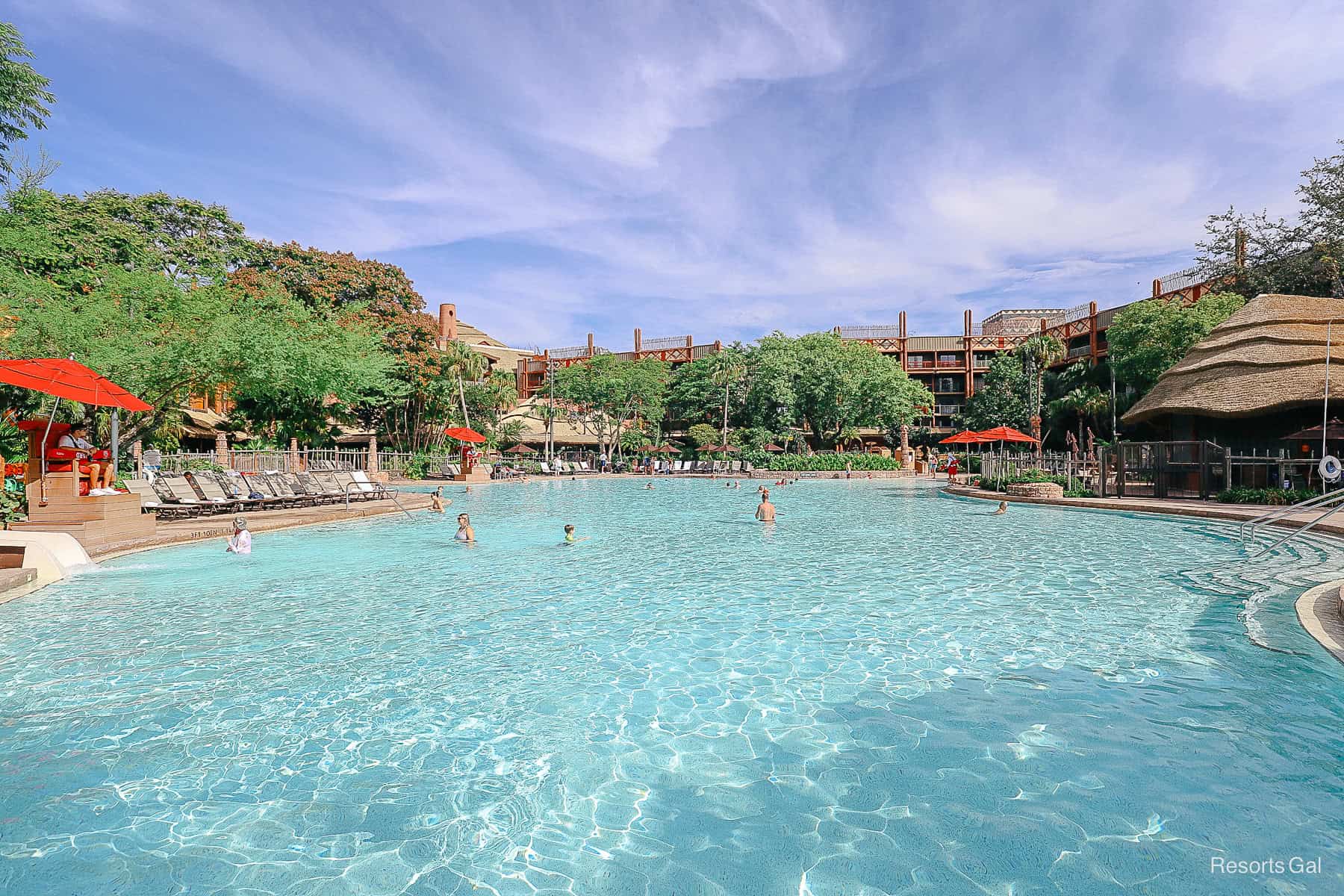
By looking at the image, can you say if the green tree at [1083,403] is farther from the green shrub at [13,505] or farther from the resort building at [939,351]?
the green shrub at [13,505]

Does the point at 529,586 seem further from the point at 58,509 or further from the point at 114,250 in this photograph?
the point at 114,250

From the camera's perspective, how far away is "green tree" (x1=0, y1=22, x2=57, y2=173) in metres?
18.1

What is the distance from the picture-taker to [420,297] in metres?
38.1

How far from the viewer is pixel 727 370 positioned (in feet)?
158

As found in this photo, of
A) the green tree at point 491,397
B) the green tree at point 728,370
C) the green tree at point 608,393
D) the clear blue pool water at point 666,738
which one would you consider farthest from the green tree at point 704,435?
the clear blue pool water at point 666,738

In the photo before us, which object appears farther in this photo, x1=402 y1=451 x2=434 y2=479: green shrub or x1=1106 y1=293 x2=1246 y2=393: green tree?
x1=402 y1=451 x2=434 y2=479: green shrub

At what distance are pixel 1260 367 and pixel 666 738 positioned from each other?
23353 mm

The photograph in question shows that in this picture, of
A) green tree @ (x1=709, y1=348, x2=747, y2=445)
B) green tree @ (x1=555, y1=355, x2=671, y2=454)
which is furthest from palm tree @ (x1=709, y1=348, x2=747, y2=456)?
green tree @ (x1=555, y1=355, x2=671, y2=454)

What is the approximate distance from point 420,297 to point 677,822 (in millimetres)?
38357

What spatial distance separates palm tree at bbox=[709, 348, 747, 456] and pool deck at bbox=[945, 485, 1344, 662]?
2336 centimetres

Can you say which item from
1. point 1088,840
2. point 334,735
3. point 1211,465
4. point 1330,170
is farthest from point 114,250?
point 1330,170

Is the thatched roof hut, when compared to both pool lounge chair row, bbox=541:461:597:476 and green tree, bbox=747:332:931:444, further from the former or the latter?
pool lounge chair row, bbox=541:461:597:476

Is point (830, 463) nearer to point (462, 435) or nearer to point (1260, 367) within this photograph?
point (462, 435)

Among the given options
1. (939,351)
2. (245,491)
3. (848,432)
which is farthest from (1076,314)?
(245,491)
